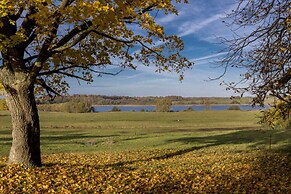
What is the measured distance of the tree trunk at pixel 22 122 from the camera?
10.7 meters

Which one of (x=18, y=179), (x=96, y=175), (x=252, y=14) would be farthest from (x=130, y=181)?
(x=252, y=14)

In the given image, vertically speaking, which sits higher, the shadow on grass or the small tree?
the small tree

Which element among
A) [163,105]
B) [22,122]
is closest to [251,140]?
[22,122]

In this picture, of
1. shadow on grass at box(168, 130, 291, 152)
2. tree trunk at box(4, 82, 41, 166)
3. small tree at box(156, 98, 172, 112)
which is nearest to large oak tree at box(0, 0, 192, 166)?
tree trunk at box(4, 82, 41, 166)

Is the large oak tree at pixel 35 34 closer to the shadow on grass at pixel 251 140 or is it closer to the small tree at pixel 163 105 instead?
the shadow on grass at pixel 251 140

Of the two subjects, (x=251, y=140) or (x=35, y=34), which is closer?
(x=35, y=34)

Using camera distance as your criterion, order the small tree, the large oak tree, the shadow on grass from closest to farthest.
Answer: the large oak tree → the shadow on grass → the small tree

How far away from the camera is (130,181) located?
10008mm

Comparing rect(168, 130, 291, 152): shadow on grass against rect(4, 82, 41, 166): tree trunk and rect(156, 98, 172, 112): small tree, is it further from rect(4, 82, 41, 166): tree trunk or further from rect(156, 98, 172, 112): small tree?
rect(156, 98, 172, 112): small tree

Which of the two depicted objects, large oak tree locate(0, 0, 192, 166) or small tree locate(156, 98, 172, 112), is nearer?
large oak tree locate(0, 0, 192, 166)

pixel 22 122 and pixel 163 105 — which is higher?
pixel 22 122

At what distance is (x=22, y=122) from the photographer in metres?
10.7

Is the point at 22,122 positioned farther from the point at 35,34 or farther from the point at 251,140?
the point at 251,140

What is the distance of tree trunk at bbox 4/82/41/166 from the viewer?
10.7 metres
